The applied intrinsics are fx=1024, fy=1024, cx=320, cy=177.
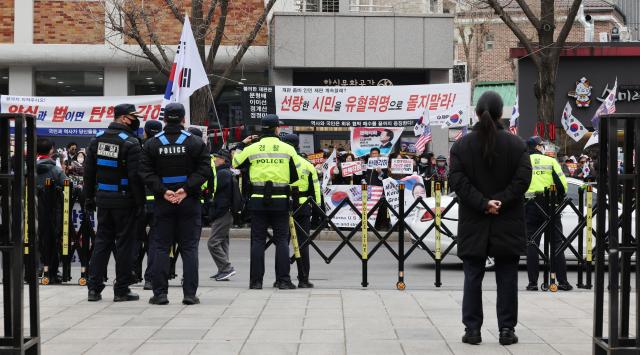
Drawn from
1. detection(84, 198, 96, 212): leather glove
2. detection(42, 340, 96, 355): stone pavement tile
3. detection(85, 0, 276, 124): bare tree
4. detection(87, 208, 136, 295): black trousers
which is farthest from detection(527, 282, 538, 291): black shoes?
detection(85, 0, 276, 124): bare tree

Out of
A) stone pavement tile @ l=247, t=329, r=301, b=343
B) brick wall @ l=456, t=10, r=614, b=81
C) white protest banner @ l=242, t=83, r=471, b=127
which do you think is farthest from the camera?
brick wall @ l=456, t=10, r=614, b=81

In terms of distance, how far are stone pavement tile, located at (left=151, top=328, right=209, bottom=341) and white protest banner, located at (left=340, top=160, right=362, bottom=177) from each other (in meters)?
13.6

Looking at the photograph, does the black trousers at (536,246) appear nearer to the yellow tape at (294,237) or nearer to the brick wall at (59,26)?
the yellow tape at (294,237)

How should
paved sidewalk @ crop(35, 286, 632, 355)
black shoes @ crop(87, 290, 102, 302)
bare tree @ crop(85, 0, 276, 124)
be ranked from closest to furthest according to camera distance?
paved sidewalk @ crop(35, 286, 632, 355)
black shoes @ crop(87, 290, 102, 302)
bare tree @ crop(85, 0, 276, 124)

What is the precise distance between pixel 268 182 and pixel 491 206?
4409mm

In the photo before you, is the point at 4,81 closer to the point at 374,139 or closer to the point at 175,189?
the point at 374,139

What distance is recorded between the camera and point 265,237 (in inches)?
467

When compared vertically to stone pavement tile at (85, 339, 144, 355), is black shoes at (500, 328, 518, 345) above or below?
above

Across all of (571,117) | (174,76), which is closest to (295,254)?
(174,76)

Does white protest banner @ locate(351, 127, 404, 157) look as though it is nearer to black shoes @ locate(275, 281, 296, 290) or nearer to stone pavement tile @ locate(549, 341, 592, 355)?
black shoes @ locate(275, 281, 296, 290)

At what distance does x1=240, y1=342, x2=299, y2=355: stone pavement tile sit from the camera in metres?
7.27

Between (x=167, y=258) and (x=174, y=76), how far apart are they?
6.39 m

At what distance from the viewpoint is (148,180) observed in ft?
32.1

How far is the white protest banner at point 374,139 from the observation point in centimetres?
2291
